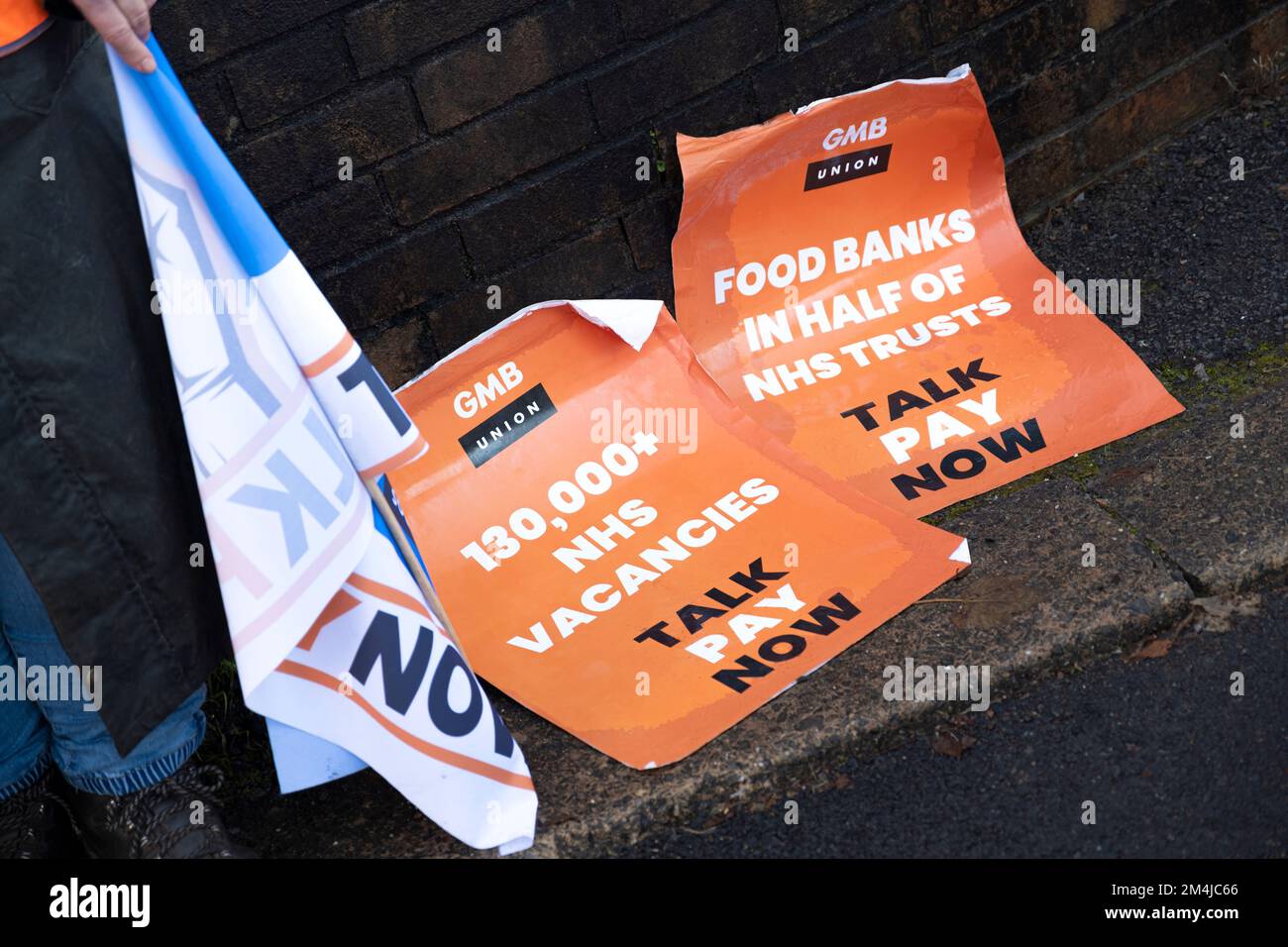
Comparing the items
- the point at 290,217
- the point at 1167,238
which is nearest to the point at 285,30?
the point at 290,217

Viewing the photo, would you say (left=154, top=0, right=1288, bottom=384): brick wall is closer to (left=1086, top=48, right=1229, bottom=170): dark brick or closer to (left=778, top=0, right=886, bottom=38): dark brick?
(left=778, top=0, right=886, bottom=38): dark brick

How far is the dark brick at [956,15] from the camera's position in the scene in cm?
286

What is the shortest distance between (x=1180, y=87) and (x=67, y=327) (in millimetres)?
2799

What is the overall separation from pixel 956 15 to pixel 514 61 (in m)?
1.06

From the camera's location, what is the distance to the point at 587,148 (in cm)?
266

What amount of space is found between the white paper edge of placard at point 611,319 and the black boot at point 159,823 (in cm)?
98

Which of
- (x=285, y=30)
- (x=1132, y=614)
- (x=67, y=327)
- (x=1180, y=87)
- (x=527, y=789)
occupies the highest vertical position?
(x=285, y=30)

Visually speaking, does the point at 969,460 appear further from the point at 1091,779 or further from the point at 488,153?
the point at 488,153

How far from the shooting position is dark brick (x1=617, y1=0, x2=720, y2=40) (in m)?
2.58

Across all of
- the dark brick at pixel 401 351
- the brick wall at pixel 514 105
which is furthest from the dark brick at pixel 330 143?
the dark brick at pixel 401 351

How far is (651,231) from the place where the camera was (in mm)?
2797

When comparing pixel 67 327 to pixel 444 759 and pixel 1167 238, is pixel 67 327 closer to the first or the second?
pixel 444 759

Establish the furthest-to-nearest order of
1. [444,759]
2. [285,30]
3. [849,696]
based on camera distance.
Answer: [285,30]
[849,696]
[444,759]

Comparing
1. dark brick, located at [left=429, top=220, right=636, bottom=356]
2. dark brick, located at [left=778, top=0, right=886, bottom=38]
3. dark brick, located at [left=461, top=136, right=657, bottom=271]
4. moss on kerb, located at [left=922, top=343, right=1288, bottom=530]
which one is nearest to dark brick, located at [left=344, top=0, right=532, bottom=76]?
dark brick, located at [left=461, top=136, right=657, bottom=271]
